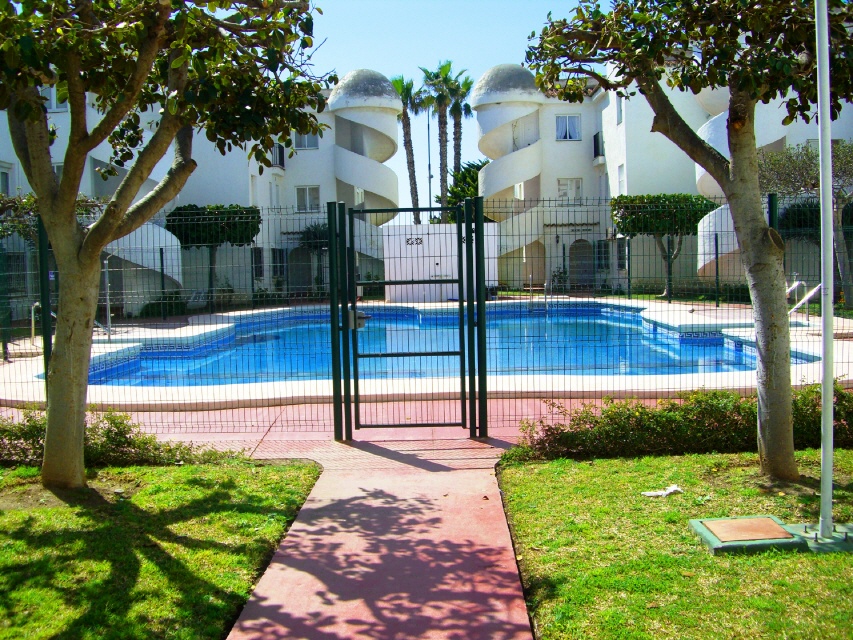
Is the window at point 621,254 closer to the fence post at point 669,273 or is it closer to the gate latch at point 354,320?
the fence post at point 669,273

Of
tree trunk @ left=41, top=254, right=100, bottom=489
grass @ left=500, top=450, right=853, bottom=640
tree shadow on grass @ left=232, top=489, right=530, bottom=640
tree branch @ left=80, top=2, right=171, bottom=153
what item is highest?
tree branch @ left=80, top=2, right=171, bottom=153

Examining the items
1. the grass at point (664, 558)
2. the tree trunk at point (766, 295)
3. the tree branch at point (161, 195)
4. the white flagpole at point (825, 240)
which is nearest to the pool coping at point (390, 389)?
the grass at point (664, 558)

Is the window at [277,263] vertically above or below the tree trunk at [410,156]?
below

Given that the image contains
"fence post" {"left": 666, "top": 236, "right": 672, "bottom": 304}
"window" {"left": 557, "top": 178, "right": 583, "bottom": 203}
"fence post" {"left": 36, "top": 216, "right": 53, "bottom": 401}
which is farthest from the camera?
"window" {"left": 557, "top": 178, "right": 583, "bottom": 203}

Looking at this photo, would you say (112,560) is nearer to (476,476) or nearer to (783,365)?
(476,476)

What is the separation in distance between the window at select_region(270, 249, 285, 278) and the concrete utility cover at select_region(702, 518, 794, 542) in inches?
214

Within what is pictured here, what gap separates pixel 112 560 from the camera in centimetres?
471

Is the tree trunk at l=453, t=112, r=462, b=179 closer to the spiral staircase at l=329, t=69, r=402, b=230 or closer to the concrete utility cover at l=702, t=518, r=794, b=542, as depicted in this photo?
the spiral staircase at l=329, t=69, r=402, b=230

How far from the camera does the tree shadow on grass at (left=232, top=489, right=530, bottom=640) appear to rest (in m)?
3.91

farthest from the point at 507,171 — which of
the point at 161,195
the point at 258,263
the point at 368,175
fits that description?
the point at 161,195

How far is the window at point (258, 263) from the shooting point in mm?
8805

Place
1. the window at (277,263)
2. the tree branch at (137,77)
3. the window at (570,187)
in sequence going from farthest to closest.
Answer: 1. the window at (570,187)
2. the window at (277,263)
3. the tree branch at (137,77)

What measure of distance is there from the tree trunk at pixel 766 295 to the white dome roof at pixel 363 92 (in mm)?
29607

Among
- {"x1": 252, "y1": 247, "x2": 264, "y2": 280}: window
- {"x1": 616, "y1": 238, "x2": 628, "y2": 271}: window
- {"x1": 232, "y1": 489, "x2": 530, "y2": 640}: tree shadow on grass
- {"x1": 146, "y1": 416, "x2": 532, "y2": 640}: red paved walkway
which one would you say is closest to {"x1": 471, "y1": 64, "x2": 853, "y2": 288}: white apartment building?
{"x1": 616, "y1": 238, "x2": 628, "y2": 271}: window
